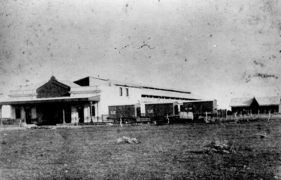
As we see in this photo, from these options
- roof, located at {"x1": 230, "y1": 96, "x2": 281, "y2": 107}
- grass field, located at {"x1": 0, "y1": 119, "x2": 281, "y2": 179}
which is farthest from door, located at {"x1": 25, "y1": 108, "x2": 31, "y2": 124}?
roof, located at {"x1": 230, "y1": 96, "x2": 281, "y2": 107}

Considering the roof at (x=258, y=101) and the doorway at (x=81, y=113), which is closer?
the doorway at (x=81, y=113)

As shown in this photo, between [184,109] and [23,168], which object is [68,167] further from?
[184,109]

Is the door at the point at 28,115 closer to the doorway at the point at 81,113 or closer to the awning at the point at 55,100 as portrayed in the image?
the awning at the point at 55,100

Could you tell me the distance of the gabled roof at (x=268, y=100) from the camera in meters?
63.7

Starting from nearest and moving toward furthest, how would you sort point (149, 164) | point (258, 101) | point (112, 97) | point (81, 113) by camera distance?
1. point (149, 164)
2. point (81, 113)
3. point (112, 97)
4. point (258, 101)

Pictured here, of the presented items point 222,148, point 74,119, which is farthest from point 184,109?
point 222,148

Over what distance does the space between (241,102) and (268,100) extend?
604cm

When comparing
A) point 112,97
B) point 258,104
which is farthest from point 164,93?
point 112,97

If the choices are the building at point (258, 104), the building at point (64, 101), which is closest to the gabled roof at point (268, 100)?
the building at point (258, 104)

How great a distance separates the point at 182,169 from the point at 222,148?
3.54 meters

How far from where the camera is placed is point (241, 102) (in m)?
69.2

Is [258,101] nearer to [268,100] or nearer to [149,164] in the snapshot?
[268,100]

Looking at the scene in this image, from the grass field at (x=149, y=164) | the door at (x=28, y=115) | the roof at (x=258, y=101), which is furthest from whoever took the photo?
the roof at (x=258, y=101)

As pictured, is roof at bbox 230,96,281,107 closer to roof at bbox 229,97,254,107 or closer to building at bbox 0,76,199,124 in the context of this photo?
roof at bbox 229,97,254,107
